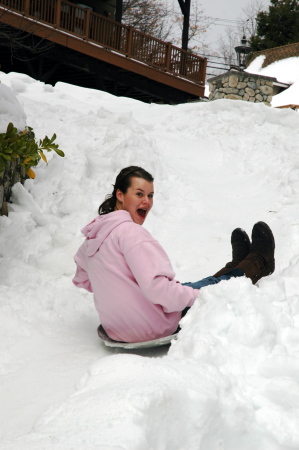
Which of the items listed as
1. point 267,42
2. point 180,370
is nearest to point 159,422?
point 180,370

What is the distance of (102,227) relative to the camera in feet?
9.43

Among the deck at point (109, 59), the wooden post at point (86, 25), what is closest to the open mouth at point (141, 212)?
the deck at point (109, 59)

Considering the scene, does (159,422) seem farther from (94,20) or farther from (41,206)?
(94,20)

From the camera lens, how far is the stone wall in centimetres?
1275

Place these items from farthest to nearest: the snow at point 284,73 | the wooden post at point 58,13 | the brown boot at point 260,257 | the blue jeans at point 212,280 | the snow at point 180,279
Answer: the snow at point 284,73, the wooden post at point 58,13, the brown boot at point 260,257, the blue jeans at point 212,280, the snow at point 180,279

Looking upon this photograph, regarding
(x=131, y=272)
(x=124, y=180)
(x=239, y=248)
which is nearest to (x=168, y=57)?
(x=239, y=248)

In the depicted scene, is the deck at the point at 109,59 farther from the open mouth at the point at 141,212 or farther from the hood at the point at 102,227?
the hood at the point at 102,227

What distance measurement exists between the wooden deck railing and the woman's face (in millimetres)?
9524

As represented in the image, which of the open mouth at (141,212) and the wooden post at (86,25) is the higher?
the wooden post at (86,25)

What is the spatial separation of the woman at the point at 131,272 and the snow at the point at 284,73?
14282 mm

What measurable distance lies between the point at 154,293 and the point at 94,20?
11.0m

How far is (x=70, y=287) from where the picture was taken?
380 cm

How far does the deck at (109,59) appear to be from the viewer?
11.9 metres

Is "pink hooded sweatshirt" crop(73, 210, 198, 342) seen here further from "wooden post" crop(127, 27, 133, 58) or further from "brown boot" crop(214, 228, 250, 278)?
"wooden post" crop(127, 27, 133, 58)
